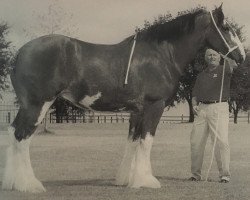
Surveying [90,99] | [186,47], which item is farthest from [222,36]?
[90,99]

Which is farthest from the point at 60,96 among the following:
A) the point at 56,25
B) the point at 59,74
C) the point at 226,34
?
the point at 56,25

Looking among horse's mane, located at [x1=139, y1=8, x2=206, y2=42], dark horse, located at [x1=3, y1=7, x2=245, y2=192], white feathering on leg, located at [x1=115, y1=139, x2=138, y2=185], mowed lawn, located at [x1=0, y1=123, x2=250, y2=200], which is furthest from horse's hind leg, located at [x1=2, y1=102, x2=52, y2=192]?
horse's mane, located at [x1=139, y1=8, x2=206, y2=42]

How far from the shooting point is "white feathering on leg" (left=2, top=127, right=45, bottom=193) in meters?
6.79

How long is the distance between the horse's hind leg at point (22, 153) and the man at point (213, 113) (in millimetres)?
2879

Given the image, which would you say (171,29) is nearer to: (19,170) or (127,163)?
(127,163)

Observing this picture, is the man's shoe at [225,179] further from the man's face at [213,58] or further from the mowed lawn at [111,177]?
the man's face at [213,58]

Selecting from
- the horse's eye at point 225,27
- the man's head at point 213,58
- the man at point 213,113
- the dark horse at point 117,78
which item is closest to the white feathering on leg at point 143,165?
the dark horse at point 117,78

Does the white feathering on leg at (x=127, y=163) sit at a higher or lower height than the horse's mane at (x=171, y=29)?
lower

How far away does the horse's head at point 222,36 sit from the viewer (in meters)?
7.61

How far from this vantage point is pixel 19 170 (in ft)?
22.2

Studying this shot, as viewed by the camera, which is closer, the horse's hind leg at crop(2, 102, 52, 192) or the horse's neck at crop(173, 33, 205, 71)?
the horse's hind leg at crop(2, 102, 52, 192)

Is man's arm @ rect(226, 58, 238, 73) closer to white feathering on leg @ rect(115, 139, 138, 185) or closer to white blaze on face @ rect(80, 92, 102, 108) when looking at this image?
white feathering on leg @ rect(115, 139, 138, 185)

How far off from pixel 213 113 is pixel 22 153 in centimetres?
327

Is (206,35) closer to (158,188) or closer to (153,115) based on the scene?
(153,115)
